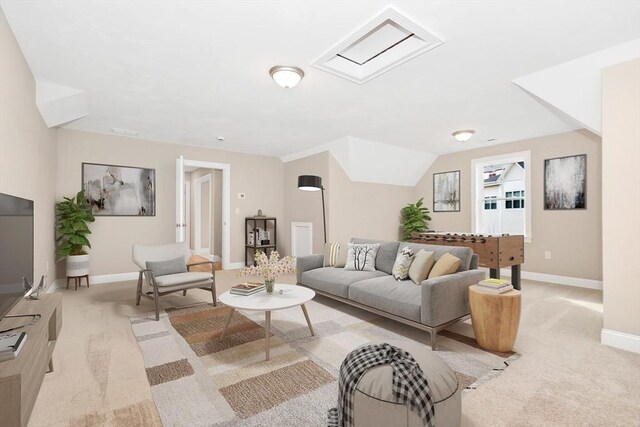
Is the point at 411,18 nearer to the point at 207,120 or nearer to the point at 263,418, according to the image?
the point at 263,418

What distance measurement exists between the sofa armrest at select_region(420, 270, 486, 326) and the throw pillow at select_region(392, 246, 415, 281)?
1.84 feet

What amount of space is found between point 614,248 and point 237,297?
3.33m

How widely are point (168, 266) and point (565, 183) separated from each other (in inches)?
242

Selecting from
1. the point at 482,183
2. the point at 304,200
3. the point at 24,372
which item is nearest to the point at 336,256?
the point at 304,200

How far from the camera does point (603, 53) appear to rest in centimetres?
269

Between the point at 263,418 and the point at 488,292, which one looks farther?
the point at 488,292

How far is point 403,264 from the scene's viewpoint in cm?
338

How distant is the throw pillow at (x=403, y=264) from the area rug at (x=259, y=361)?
0.51m

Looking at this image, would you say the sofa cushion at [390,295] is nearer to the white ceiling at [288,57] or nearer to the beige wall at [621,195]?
the beige wall at [621,195]

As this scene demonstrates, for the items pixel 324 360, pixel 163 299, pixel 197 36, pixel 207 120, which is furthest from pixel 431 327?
pixel 207 120

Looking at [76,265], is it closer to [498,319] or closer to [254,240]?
[254,240]

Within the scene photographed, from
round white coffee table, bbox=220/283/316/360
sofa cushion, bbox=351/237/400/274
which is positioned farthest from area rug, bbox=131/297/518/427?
sofa cushion, bbox=351/237/400/274

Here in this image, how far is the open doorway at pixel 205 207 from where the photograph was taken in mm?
5277

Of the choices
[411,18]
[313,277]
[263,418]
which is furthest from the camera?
[313,277]
